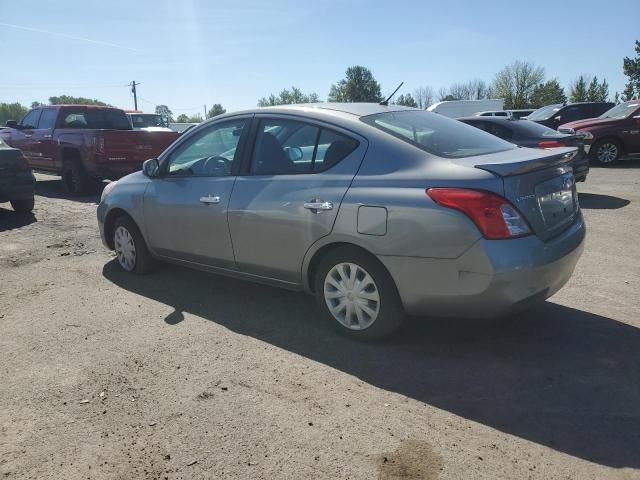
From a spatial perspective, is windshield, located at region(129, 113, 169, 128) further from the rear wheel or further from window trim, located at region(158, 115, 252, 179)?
window trim, located at region(158, 115, 252, 179)

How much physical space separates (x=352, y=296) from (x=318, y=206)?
2.21ft

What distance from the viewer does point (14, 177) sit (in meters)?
8.58

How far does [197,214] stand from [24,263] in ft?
9.60

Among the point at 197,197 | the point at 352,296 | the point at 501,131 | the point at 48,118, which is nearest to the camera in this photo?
the point at 352,296

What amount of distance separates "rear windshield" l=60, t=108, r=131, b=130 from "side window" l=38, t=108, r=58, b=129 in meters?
0.25

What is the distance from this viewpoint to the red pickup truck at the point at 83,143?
34.4 feet

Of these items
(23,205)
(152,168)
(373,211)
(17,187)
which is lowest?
(23,205)

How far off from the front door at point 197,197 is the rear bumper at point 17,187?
15.5ft

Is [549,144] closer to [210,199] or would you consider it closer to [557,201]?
[557,201]

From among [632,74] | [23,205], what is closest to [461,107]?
[23,205]

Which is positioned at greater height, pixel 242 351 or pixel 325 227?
pixel 325 227

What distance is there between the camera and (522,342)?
3676 mm

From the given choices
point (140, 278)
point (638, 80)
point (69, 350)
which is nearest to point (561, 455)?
point (69, 350)

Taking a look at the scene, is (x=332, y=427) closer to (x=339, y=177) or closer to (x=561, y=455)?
(x=561, y=455)
